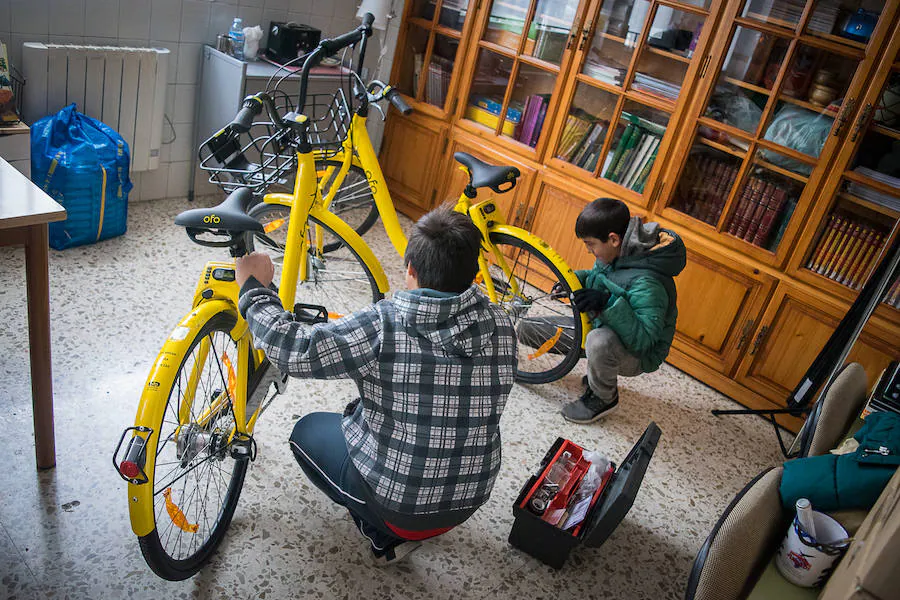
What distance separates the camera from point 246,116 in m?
2.22

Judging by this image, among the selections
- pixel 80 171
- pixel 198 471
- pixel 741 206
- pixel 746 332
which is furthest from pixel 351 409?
pixel 741 206

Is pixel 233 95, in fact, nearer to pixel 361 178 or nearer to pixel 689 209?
pixel 361 178

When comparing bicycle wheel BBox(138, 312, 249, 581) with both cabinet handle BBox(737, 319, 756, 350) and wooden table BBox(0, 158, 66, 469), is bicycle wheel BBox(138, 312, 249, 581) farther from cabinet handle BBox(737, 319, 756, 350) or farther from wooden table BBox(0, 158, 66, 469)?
cabinet handle BBox(737, 319, 756, 350)

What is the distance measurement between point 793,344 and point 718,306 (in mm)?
344

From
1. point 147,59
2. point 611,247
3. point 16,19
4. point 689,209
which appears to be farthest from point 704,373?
point 16,19

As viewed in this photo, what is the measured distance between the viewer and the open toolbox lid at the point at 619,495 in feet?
6.39

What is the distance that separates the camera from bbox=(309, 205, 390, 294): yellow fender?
2652 mm

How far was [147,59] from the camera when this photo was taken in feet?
11.0

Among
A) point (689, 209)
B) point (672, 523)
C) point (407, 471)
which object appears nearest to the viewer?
point (407, 471)

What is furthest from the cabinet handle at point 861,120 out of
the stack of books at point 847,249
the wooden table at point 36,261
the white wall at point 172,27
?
the wooden table at point 36,261

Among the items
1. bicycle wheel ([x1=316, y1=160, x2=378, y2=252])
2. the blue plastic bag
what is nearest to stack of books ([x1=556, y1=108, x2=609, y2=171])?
bicycle wheel ([x1=316, y1=160, x2=378, y2=252])

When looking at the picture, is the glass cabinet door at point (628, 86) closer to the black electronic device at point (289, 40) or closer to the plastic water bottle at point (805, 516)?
the black electronic device at point (289, 40)

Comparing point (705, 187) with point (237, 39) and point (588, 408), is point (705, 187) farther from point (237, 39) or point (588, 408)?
point (237, 39)

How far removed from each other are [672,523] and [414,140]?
2.60m
